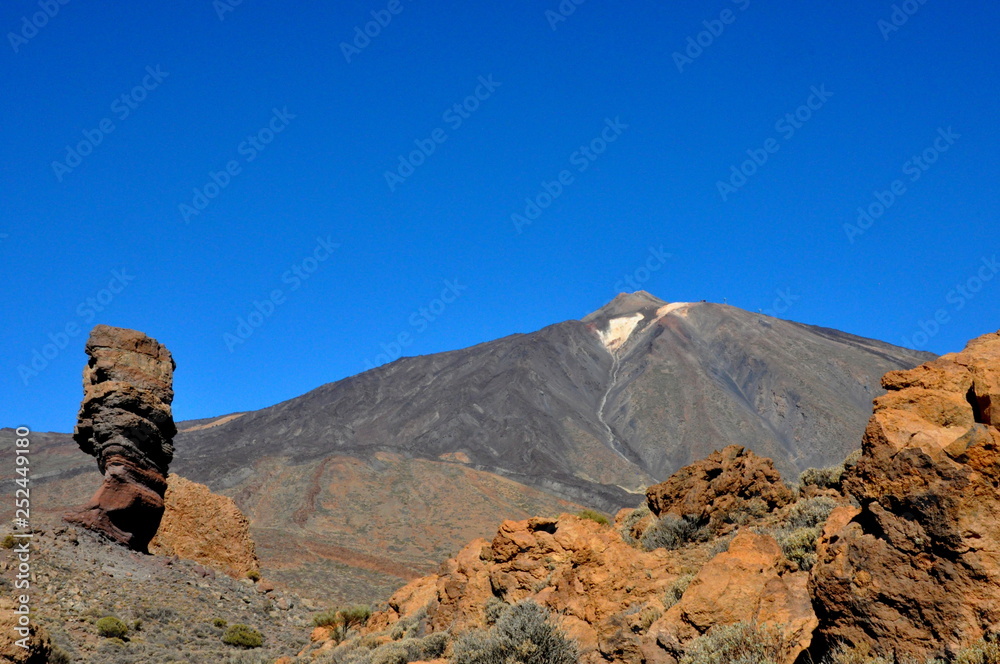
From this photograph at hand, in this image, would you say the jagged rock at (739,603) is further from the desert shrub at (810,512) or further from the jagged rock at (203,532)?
the jagged rock at (203,532)

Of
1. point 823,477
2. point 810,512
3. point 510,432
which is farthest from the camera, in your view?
point 510,432

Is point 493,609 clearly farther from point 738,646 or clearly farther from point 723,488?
point 738,646

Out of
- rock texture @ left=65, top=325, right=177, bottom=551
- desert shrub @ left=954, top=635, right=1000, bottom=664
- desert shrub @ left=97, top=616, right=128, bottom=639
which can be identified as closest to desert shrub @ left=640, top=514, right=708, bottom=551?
desert shrub @ left=954, top=635, right=1000, bottom=664

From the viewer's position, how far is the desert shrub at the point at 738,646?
5517 millimetres

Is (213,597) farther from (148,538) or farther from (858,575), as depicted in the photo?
(858,575)

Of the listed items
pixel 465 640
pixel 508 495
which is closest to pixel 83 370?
pixel 465 640

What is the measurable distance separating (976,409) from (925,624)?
1541mm

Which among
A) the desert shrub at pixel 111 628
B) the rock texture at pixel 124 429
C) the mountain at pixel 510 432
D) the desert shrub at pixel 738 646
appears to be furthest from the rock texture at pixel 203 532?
the desert shrub at pixel 738 646

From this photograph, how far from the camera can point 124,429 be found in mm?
19406

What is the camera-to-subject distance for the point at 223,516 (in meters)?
23.2

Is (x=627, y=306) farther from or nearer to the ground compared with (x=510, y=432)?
farther from the ground

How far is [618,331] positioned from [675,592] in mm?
132417

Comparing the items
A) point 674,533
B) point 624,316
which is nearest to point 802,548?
point 674,533

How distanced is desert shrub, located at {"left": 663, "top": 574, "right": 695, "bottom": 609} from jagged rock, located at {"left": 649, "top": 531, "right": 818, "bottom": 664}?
596 mm
